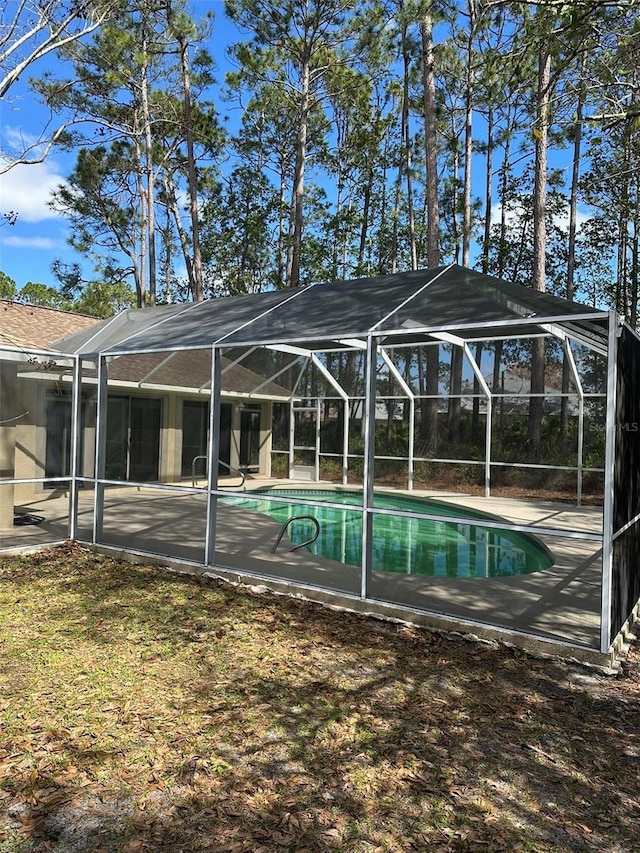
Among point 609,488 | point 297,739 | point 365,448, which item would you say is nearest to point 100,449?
point 365,448

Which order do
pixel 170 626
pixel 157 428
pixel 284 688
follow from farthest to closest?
pixel 157 428, pixel 170 626, pixel 284 688

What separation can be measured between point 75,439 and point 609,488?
636 cm

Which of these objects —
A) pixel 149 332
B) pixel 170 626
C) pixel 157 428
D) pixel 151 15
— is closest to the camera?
pixel 170 626

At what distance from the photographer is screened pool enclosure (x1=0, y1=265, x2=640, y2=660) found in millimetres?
5484

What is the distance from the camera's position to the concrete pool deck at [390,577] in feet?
16.9

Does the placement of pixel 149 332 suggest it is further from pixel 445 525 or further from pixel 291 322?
pixel 445 525

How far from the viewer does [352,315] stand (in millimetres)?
6465

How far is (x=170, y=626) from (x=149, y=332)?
4355 millimetres

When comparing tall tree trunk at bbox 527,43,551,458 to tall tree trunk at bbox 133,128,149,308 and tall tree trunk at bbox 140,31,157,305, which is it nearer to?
tall tree trunk at bbox 140,31,157,305

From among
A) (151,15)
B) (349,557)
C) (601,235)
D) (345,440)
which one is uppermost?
(151,15)

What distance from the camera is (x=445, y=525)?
38.9 feet

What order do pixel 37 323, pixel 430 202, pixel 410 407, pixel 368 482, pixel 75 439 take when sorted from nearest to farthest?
pixel 368 482 < pixel 75 439 < pixel 37 323 < pixel 410 407 < pixel 430 202

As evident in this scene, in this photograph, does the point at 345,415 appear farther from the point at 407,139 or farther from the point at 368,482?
the point at 407,139

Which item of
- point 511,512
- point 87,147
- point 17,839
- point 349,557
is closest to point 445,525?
point 511,512
